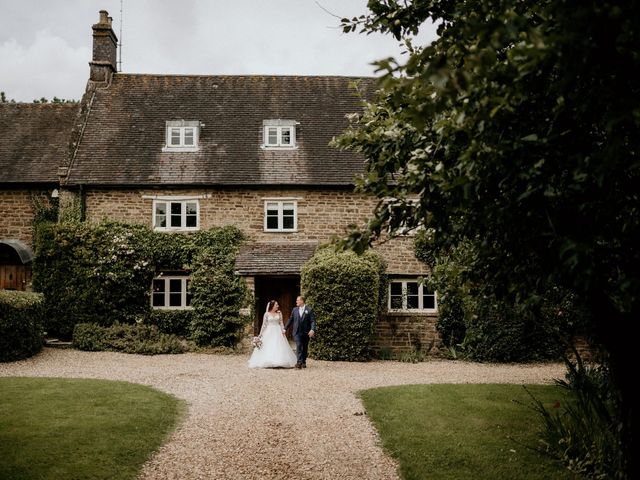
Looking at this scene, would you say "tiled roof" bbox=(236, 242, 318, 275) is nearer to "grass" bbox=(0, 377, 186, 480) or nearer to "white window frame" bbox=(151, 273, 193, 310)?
"white window frame" bbox=(151, 273, 193, 310)

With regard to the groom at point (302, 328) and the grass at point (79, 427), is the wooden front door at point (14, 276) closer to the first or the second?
the grass at point (79, 427)

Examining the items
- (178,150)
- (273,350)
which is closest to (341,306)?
(273,350)

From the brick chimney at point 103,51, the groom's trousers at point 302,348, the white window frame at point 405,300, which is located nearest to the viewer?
the groom's trousers at point 302,348

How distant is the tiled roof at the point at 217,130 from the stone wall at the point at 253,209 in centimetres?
45

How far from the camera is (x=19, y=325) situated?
1562cm

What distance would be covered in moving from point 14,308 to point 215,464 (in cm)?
1056

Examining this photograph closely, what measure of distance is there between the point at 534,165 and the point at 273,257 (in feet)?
51.3

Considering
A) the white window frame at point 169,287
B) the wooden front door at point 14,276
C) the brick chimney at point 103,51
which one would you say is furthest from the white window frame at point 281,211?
the brick chimney at point 103,51

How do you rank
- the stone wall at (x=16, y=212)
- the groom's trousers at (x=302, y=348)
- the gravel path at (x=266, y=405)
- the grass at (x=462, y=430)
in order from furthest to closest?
the stone wall at (x=16, y=212) < the groom's trousers at (x=302, y=348) < the gravel path at (x=266, y=405) < the grass at (x=462, y=430)

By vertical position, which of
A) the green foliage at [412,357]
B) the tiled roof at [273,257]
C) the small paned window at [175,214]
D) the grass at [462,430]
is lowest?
the green foliage at [412,357]

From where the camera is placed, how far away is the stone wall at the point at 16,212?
21.5m

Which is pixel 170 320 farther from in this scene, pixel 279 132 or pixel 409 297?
pixel 409 297

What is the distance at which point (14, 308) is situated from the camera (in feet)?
50.3

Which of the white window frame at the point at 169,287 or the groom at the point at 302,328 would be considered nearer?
the groom at the point at 302,328
